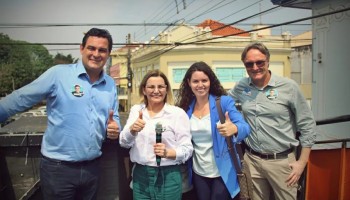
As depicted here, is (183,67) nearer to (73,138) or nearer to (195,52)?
(195,52)

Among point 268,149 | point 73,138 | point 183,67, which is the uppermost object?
point 183,67

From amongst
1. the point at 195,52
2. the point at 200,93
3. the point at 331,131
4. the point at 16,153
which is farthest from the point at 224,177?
the point at 195,52

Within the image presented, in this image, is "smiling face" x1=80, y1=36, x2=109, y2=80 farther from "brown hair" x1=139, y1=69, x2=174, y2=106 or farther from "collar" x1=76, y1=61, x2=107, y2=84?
"brown hair" x1=139, y1=69, x2=174, y2=106

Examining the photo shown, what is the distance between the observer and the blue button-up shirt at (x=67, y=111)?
6.88ft

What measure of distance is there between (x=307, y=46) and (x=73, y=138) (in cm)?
2607

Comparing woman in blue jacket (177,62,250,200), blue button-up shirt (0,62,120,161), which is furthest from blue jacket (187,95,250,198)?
blue button-up shirt (0,62,120,161)

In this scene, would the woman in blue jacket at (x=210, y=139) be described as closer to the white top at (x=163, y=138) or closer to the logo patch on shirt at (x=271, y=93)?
the white top at (x=163, y=138)

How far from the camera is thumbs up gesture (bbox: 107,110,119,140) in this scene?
2232 mm

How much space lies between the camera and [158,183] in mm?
2201

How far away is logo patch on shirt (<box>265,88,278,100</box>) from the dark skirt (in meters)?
1.00

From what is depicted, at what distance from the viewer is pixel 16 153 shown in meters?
2.53

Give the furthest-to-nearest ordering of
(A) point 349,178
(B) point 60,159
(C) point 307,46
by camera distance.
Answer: (C) point 307,46, (A) point 349,178, (B) point 60,159

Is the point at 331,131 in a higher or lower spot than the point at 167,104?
lower

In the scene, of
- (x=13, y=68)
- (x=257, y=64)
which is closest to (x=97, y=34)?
(x=257, y=64)
